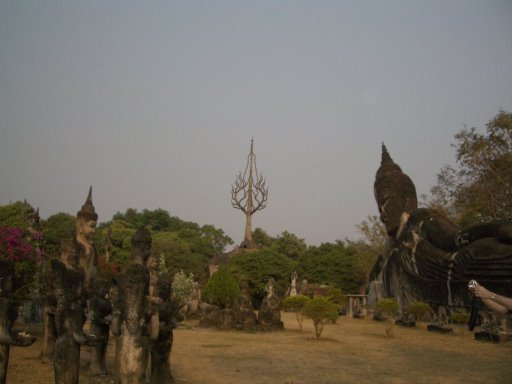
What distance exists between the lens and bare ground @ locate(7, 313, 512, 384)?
870 centimetres

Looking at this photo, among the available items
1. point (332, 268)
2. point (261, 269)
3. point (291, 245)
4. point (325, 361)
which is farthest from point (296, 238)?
point (325, 361)

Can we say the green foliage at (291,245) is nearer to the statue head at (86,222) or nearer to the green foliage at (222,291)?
the green foliage at (222,291)

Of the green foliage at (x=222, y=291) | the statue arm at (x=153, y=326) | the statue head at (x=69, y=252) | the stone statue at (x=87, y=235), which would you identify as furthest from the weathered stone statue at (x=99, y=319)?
the green foliage at (x=222, y=291)

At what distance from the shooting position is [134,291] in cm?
579

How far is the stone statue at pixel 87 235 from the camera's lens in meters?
9.55

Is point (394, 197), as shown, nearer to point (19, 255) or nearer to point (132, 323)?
point (19, 255)

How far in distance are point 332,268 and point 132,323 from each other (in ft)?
119

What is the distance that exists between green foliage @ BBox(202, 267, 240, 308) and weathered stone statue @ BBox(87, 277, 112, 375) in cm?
1441

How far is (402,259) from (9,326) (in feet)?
48.6

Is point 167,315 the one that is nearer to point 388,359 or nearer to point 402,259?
point 388,359

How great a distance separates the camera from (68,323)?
19.3ft

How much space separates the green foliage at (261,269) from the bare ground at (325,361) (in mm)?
17940

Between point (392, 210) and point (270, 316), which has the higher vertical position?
point (392, 210)

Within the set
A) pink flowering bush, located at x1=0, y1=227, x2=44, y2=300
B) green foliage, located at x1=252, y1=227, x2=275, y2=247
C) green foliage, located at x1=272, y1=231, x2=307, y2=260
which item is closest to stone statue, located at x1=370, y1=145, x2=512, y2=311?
pink flowering bush, located at x1=0, y1=227, x2=44, y2=300
